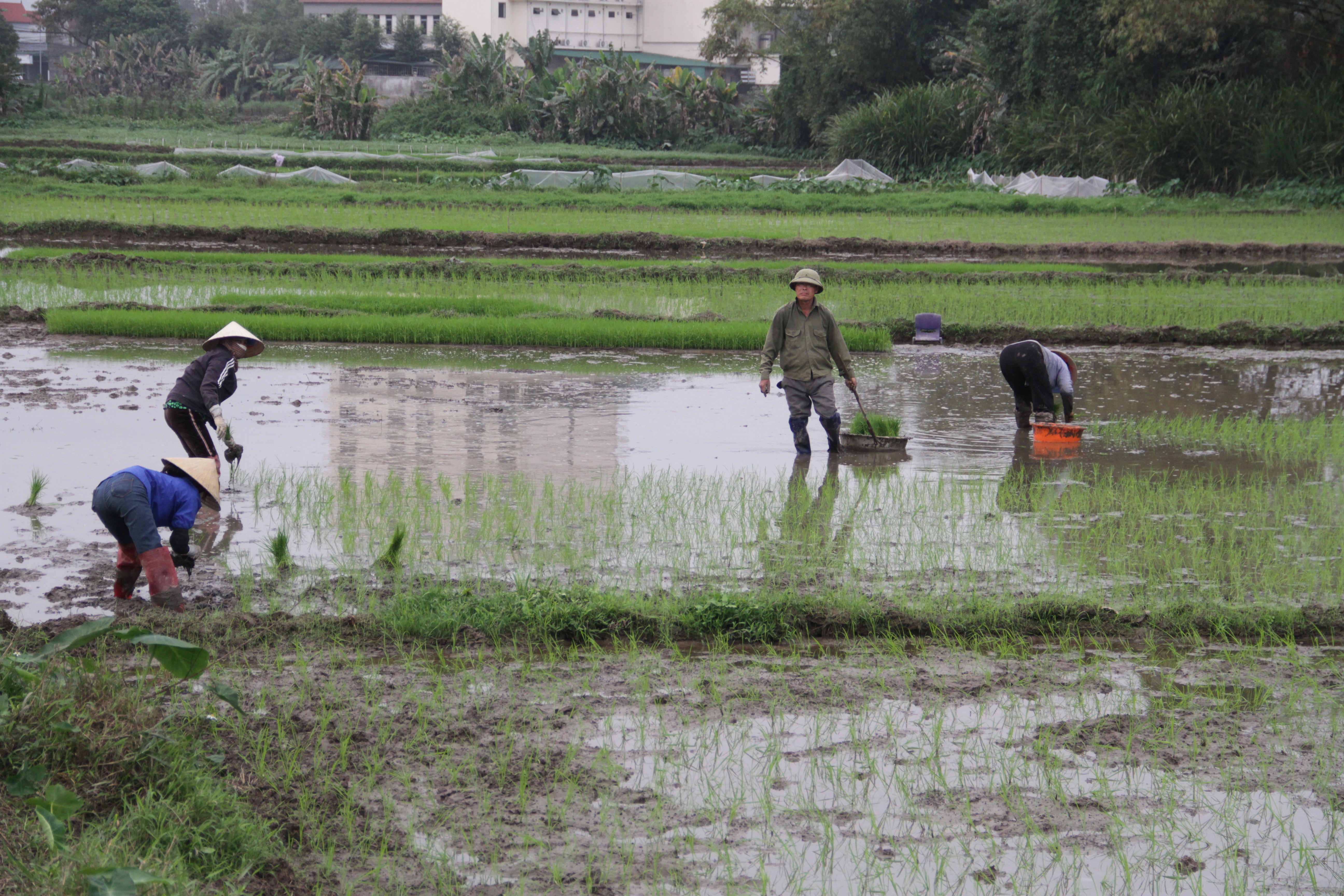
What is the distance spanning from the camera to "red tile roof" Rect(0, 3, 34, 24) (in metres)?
72.9

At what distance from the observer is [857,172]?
3103 cm

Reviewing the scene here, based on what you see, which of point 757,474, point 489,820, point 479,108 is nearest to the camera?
point 489,820

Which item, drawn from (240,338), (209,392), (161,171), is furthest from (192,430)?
(161,171)

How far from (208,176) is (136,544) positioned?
24896 mm

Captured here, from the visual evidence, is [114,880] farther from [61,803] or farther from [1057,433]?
[1057,433]

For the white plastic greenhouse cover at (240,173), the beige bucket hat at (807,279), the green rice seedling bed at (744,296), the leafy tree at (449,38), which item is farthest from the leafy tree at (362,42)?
the beige bucket hat at (807,279)

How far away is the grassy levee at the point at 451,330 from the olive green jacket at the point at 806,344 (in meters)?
4.18

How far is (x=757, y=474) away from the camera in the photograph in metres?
7.07

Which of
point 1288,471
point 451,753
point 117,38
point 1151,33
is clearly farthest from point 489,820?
point 117,38

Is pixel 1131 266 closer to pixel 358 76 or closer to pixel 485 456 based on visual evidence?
pixel 485 456

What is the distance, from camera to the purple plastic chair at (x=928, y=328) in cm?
1200

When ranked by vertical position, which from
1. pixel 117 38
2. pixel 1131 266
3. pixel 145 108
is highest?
pixel 117 38

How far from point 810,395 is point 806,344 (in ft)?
1.14

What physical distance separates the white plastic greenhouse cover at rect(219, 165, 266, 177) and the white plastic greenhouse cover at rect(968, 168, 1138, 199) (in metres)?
16.8
